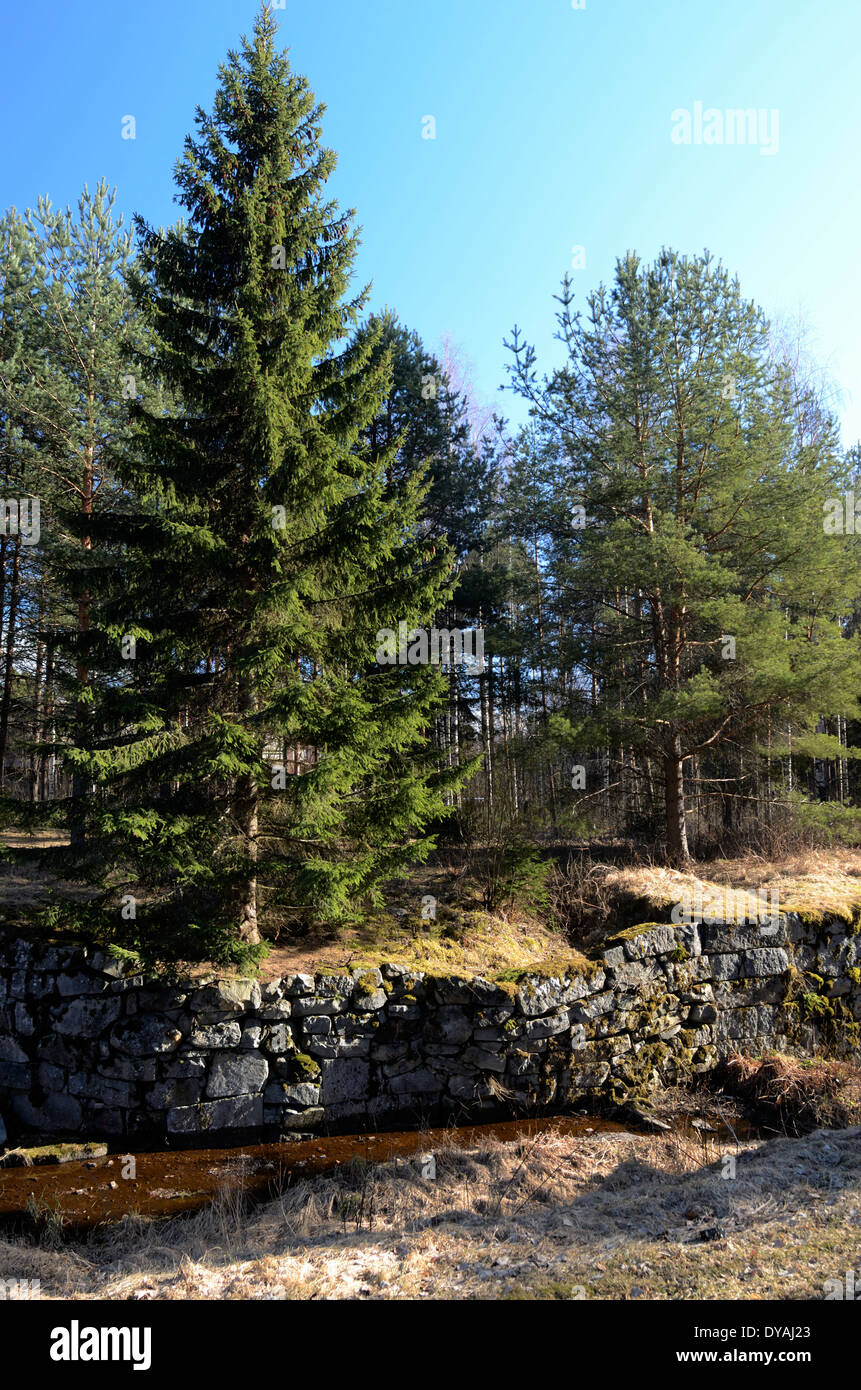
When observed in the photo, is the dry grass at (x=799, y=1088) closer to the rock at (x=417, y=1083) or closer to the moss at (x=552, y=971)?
the moss at (x=552, y=971)

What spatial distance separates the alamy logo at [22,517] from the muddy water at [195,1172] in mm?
9632

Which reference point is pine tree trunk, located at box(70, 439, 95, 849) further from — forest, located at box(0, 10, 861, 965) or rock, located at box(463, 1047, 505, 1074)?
rock, located at box(463, 1047, 505, 1074)

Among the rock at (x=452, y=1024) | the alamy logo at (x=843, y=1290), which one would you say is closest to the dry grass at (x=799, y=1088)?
the rock at (x=452, y=1024)

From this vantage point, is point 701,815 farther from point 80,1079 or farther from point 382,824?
point 80,1079

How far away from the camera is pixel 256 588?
8672 millimetres

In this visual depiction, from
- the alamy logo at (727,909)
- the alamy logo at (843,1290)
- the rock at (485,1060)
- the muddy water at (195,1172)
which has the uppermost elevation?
the alamy logo at (727,909)

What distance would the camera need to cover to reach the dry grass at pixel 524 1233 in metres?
4.38

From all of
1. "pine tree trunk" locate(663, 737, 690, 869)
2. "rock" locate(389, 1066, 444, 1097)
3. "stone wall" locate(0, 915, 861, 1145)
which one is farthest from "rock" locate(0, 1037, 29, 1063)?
"pine tree trunk" locate(663, 737, 690, 869)

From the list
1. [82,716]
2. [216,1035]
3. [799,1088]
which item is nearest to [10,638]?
[82,716]

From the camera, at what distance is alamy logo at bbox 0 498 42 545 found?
42.9 ft

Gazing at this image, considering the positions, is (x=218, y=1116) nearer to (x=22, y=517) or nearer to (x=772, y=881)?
(x=772, y=881)

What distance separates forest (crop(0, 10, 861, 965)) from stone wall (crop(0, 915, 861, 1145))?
2.18 feet
